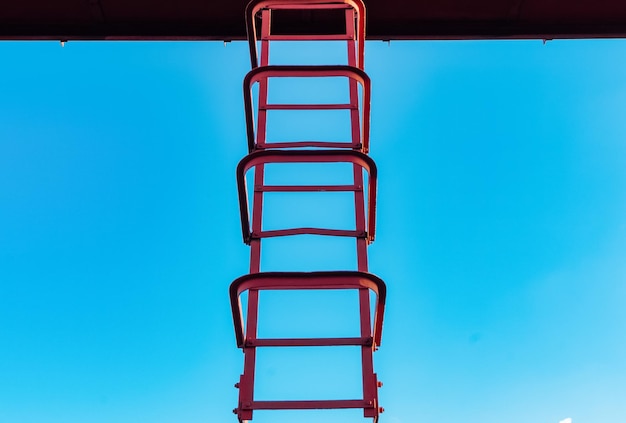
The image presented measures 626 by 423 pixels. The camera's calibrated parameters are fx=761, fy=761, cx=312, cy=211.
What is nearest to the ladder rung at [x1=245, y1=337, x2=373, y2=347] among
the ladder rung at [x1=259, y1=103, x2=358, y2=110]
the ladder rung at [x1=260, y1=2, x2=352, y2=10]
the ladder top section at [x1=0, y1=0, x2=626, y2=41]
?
the ladder rung at [x1=259, y1=103, x2=358, y2=110]

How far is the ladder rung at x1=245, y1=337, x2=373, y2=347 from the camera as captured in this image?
12.7ft

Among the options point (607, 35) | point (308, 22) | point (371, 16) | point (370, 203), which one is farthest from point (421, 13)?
point (370, 203)

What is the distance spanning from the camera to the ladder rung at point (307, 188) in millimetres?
4730

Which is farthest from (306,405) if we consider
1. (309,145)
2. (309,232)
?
(309,145)

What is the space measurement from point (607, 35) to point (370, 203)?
3598 mm

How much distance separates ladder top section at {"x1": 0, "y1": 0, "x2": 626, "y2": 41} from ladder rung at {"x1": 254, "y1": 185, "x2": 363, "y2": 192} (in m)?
2.30

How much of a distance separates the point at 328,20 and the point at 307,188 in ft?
7.66

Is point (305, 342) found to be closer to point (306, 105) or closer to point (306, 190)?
point (306, 190)

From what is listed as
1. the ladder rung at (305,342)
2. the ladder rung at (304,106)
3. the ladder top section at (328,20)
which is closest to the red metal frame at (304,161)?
the ladder rung at (305,342)

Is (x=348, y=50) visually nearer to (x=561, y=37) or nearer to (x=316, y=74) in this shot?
(x=316, y=74)

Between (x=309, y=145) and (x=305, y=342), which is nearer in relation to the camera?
(x=305, y=342)

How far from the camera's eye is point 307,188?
4.87m

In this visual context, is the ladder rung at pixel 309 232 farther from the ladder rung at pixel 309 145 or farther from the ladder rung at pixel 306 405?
the ladder rung at pixel 306 405

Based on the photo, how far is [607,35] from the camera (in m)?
6.75
